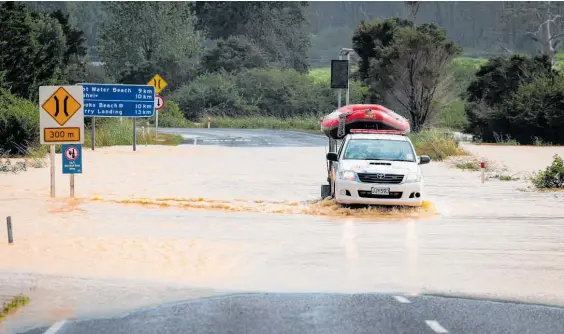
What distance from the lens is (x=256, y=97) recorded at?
92.1 metres

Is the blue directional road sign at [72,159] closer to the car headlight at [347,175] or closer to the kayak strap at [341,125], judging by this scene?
the kayak strap at [341,125]

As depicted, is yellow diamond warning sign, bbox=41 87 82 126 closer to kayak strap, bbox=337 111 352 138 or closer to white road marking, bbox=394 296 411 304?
kayak strap, bbox=337 111 352 138

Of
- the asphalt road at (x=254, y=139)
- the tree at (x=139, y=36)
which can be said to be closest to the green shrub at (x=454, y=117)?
the asphalt road at (x=254, y=139)

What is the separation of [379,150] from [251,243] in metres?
5.92

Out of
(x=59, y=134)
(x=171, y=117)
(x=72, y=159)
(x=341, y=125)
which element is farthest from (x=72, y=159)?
(x=171, y=117)

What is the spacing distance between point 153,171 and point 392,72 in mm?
27828

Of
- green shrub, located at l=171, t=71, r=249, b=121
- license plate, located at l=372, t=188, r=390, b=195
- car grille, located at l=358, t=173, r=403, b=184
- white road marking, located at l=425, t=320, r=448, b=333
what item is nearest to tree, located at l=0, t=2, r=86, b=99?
car grille, located at l=358, t=173, r=403, b=184

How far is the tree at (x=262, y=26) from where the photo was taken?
386 feet

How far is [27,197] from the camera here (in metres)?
26.2

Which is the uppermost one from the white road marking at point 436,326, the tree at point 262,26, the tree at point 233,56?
the tree at point 262,26

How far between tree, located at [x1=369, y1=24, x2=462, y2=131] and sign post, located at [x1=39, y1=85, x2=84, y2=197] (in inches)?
1395

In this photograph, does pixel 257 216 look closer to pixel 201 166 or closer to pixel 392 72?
pixel 201 166

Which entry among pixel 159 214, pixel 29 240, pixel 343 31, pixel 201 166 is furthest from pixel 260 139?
pixel 343 31

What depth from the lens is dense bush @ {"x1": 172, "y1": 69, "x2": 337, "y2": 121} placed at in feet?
290
